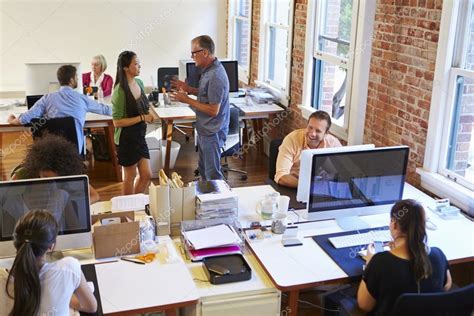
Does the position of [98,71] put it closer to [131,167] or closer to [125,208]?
[131,167]

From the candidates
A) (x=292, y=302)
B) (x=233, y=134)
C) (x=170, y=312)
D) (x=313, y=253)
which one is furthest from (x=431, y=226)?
(x=233, y=134)

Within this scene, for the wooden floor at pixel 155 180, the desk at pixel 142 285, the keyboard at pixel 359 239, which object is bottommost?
the wooden floor at pixel 155 180

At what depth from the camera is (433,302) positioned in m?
2.21

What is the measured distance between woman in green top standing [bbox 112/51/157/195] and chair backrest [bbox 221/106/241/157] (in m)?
1.22

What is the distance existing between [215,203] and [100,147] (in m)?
3.24

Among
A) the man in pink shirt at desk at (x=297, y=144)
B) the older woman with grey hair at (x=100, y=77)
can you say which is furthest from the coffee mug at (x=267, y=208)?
the older woman with grey hair at (x=100, y=77)

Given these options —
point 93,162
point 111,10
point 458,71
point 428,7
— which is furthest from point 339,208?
point 111,10

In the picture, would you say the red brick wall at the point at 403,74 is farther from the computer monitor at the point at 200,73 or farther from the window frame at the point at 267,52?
the computer monitor at the point at 200,73

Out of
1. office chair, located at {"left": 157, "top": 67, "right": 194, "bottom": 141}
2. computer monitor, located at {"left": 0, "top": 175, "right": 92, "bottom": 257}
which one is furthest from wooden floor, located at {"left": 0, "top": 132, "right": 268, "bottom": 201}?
computer monitor, located at {"left": 0, "top": 175, "right": 92, "bottom": 257}

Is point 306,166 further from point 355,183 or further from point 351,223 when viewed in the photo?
point 351,223

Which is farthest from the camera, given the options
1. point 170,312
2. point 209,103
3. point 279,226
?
point 209,103

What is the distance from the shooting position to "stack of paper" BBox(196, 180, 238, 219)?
299cm

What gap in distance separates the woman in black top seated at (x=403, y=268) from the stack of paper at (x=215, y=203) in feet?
Answer: 2.92

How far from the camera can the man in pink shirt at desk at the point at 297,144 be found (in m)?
3.70
